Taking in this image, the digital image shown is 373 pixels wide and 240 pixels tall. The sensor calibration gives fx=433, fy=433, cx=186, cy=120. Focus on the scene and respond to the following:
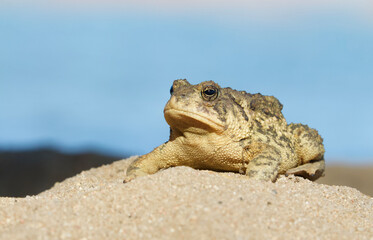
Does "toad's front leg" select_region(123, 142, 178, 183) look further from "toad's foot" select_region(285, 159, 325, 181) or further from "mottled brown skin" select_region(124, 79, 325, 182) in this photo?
"toad's foot" select_region(285, 159, 325, 181)

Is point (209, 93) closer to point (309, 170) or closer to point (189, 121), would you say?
point (189, 121)

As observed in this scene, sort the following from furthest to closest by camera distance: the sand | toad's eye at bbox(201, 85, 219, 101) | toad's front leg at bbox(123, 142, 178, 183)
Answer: toad's front leg at bbox(123, 142, 178, 183) < toad's eye at bbox(201, 85, 219, 101) < the sand

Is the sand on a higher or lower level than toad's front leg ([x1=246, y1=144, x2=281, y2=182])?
lower

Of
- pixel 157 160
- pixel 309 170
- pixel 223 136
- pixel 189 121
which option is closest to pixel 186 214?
pixel 189 121

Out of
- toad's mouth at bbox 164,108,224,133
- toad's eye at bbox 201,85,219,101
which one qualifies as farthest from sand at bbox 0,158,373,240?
toad's eye at bbox 201,85,219,101

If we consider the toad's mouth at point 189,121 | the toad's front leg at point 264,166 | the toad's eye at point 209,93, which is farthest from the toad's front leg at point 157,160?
the toad's front leg at point 264,166
